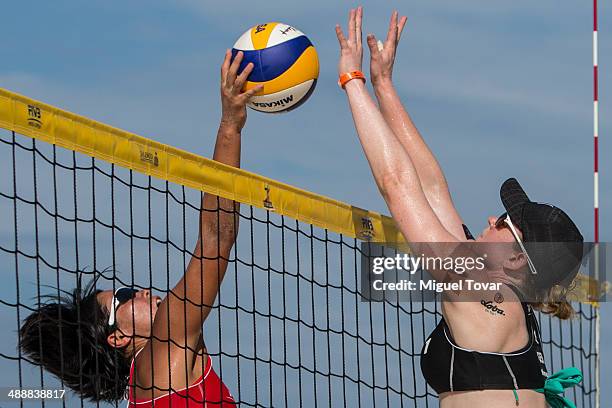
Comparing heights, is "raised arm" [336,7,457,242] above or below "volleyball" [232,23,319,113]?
below

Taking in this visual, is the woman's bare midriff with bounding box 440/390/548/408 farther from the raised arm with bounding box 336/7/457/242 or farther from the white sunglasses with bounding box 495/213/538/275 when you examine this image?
the raised arm with bounding box 336/7/457/242

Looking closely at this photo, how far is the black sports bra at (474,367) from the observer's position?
5.05 m

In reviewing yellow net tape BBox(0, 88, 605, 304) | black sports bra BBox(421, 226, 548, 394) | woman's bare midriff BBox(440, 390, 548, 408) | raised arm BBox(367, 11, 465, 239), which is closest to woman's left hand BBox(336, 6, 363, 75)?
raised arm BBox(367, 11, 465, 239)

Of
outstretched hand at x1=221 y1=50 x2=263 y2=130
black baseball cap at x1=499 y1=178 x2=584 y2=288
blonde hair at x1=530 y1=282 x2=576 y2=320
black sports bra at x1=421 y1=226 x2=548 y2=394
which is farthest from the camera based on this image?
outstretched hand at x1=221 y1=50 x2=263 y2=130

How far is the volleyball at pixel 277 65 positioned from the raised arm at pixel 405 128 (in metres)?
0.34

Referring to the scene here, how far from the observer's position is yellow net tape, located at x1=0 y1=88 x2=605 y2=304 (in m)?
5.11

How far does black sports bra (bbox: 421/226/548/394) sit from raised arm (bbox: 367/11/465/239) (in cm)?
82

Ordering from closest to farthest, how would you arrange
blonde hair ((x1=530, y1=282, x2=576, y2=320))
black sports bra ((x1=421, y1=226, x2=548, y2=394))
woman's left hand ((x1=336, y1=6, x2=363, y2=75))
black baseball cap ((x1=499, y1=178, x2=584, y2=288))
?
1. black sports bra ((x1=421, y1=226, x2=548, y2=394))
2. black baseball cap ((x1=499, y1=178, x2=584, y2=288))
3. blonde hair ((x1=530, y1=282, x2=576, y2=320))
4. woman's left hand ((x1=336, y1=6, x2=363, y2=75))

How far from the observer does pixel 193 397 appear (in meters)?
5.61

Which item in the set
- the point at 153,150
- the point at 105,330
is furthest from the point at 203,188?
the point at 105,330

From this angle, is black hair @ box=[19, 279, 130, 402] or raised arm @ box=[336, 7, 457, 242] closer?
raised arm @ box=[336, 7, 457, 242]

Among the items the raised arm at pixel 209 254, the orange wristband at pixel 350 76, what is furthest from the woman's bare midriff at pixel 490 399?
the orange wristband at pixel 350 76

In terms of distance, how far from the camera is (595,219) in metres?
7.76

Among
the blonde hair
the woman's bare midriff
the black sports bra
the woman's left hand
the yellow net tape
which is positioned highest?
the woman's left hand
